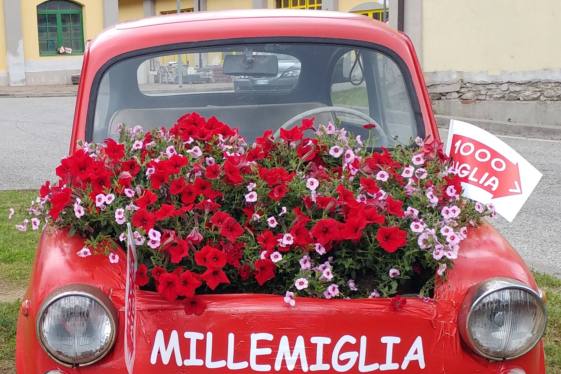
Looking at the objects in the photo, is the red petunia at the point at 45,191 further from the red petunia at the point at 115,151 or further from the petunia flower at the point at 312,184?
the petunia flower at the point at 312,184

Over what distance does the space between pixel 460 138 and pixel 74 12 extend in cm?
3272

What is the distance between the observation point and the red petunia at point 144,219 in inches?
94.6

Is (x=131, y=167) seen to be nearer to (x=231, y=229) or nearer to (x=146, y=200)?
(x=146, y=200)

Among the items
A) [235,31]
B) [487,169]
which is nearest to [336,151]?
[487,169]

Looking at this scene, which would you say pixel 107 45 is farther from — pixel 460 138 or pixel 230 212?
pixel 460 138

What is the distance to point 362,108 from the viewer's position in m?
3.61

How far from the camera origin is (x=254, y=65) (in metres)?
3.59

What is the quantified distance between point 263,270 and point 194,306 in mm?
254

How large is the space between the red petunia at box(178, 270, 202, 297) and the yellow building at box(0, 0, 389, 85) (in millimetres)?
29005

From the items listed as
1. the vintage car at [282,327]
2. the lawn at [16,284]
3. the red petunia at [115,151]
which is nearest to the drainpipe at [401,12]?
the lawn at [16,284]

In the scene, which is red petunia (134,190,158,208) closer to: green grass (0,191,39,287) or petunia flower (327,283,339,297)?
petunia flower (327,283,339,297)

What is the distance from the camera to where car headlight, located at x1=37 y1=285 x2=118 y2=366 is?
2.15 meters

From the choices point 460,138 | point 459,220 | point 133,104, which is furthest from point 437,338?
point 133,104

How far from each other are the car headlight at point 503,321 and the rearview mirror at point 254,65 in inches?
65.1
